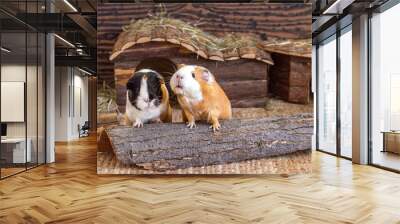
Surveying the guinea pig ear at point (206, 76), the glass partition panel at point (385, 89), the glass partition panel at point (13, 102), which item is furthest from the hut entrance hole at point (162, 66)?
the glass partition panel at point (385, 89)

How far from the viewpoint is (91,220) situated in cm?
372

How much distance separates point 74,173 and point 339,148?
586 cm

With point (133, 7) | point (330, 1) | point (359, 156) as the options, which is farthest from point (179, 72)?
point (359, 156)

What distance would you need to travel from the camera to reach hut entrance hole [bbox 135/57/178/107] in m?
6.19

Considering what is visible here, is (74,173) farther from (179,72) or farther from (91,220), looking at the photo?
(91,220)

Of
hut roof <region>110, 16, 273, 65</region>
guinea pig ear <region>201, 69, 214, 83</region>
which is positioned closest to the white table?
hut roof <region>110, 16, 273, 65</region>

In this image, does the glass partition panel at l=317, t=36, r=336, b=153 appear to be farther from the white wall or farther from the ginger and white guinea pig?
the white wall

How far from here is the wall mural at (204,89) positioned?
6117mm

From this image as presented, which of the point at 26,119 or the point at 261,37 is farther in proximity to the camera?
the point at 26,119

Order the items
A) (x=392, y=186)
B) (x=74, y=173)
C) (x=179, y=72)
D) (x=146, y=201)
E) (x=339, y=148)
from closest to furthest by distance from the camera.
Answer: (x=146, y=201)
(x=392, y=186)
(x=179, y=72)
(x=74, y=173)
(x=339, y=148)

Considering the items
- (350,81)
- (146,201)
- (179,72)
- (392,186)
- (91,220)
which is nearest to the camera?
(91,220)

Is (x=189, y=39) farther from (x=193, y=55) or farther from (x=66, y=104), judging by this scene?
(x=66, y=104)

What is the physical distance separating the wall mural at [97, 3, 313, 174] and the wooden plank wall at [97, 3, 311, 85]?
2 cm

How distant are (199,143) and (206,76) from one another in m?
1.05
